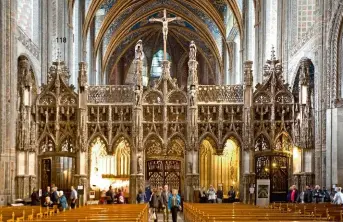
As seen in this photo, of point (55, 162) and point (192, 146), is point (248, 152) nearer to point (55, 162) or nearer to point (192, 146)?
point (192, 146)

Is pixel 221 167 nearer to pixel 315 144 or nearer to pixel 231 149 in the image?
pixel 231 149

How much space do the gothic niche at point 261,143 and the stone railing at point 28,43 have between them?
1381 cm

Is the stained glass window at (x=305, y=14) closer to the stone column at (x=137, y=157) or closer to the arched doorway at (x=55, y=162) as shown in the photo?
the stone column at (x=137, y=157)

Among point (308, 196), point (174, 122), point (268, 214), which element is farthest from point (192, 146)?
point (268, 214)

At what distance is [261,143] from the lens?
35969 millimetres

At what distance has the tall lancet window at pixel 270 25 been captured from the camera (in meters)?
44.3

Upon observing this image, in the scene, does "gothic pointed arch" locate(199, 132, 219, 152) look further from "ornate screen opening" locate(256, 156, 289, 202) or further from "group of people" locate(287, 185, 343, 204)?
"group of people" locate(287, 185, 343, 204)

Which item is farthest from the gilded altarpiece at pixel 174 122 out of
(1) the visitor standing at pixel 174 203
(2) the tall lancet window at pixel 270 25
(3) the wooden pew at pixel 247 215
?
(3) the wooden pew at pixel 247 215

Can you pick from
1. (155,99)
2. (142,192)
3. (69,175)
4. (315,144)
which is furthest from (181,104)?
(69,175)

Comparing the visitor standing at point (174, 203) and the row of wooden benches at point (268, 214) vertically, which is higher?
the row of wooden benches at point (268, 214)

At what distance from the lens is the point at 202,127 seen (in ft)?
117

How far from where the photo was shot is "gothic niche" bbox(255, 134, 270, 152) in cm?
3552

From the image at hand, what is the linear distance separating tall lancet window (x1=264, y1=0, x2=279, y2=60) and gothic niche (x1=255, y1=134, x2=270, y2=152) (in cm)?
1036

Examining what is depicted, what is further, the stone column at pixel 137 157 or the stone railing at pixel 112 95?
the stone railing at pixel 112 95
